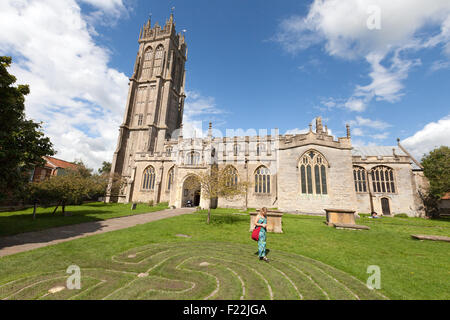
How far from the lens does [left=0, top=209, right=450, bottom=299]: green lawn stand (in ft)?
12.9

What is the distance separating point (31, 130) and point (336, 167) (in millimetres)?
25777

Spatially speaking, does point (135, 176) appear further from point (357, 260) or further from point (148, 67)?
point (357, 260)

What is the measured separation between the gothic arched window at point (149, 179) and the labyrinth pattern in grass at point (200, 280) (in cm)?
2871

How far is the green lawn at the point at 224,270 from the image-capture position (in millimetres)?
3926

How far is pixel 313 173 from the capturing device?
21.5 m

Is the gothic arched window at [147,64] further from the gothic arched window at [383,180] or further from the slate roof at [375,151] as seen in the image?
the gothic arched window at [383,180]

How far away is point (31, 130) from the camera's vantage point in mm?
8328

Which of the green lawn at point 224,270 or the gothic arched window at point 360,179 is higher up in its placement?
the gothic arched window at point 360,179

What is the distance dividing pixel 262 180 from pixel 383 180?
17.6 meters

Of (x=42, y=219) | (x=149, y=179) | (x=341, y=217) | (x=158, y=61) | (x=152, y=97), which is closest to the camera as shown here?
(x=341, y=217)

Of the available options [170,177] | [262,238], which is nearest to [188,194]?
[170,177]

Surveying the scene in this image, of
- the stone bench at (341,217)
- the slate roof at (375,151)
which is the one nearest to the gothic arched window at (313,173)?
the stone bench at (341,217)

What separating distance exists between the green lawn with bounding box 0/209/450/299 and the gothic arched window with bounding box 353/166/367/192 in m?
21.4

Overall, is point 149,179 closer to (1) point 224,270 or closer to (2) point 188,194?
(2) point 188,194
